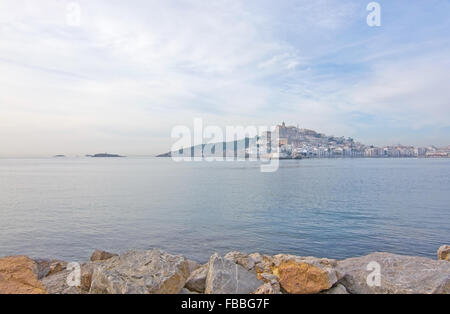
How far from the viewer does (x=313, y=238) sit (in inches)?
777

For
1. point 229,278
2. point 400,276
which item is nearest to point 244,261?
point 229,278

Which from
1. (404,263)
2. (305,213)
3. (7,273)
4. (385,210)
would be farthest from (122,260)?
(385,210)

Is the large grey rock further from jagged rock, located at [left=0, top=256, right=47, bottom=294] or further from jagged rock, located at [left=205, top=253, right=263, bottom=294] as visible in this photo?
jagged rock, located at [left=0, top=256, right=47, bottom=294]

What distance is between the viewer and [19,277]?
323 inches

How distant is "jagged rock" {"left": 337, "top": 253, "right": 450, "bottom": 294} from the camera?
7.35m

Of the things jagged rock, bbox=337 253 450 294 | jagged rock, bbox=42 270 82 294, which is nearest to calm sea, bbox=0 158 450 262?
jagged rock, bbox=337 253 450 294

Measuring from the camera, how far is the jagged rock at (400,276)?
7.35 metres

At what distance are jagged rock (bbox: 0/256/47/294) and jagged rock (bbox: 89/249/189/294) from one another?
1.56 meters

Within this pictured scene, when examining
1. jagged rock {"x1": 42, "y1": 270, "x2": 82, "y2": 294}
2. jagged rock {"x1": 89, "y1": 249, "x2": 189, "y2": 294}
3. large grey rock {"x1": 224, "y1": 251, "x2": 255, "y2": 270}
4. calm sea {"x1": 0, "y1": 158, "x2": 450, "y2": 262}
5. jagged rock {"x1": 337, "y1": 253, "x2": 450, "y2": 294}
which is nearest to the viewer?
jagged rock {"x1": 89, "y1": 249, "x2": 189, "y2": 294}

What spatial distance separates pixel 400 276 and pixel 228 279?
4.41m

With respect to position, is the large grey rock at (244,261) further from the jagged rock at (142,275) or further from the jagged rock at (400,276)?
the jagged rock at (400,276)

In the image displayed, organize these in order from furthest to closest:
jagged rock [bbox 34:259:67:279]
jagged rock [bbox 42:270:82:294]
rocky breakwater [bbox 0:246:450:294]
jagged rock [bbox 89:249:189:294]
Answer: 1. jagged rock [bbox 34:259:67:279]
2. jagged rock [bbox 42:270:82:294]
3. rocky breakwater [bbox 0:246:450:294]
4. jagged rock [bbox 89:249:189:294]
